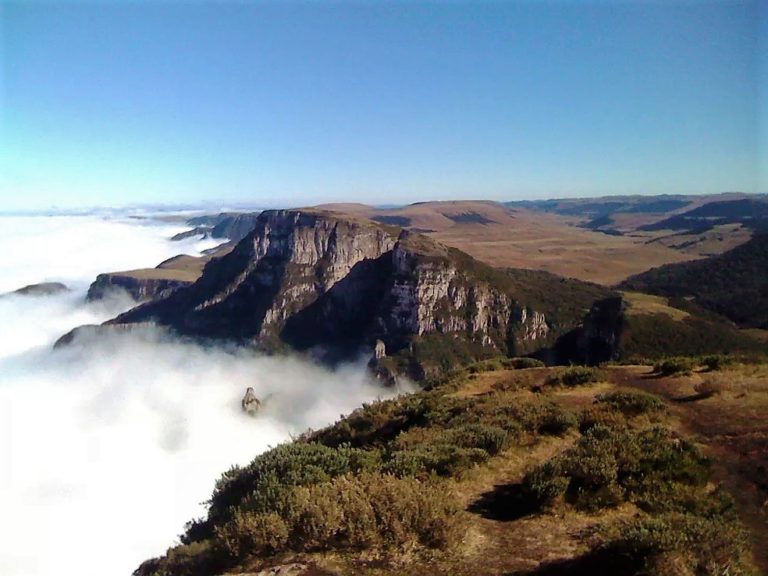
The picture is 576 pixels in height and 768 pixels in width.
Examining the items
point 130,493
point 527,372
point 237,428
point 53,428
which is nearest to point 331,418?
point 237,428

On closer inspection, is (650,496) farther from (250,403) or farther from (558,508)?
(250,403)

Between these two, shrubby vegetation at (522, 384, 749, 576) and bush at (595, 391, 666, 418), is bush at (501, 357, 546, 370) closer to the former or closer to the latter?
bush at (595, 391, 666, 418)

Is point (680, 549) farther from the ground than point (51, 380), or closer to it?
farther from the ground

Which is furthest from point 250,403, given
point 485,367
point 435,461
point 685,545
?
point 685,545

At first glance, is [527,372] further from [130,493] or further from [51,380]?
[51,380]

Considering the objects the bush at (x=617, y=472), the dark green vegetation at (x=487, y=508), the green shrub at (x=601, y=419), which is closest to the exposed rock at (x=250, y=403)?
the dark green vegetation at (x=487, y=508)

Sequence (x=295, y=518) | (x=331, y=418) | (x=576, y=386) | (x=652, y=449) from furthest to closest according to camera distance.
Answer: (x=331, y=418), (x=576, y=386), (x=652, y=449), (x=295, y=518)

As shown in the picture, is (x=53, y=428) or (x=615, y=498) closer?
(x=615, y=498)
